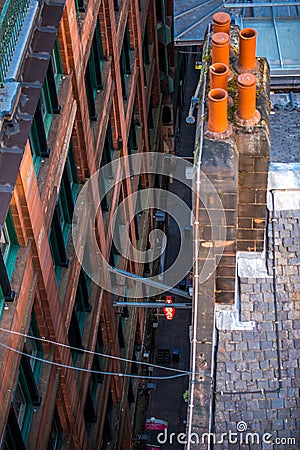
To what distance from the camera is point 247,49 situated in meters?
20.6

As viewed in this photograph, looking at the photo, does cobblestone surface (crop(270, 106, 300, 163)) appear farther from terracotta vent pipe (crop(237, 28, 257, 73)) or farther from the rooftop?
terracotta vent pipe (crop(237, 28, 257, 73))

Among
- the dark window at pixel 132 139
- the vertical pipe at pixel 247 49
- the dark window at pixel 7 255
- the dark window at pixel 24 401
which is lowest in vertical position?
the dark window at pixel 24 401

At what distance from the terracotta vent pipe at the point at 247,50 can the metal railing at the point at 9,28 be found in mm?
5530

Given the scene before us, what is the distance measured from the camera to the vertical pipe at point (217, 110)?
60.9 feet

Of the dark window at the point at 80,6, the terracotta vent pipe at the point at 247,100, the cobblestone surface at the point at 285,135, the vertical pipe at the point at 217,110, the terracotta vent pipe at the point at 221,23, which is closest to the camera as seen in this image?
the vertical pipe at the point at 217,110

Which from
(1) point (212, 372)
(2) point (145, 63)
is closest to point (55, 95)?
(1) point (212, 372)

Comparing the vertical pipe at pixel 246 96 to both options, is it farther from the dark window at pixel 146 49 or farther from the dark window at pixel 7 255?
the dark window at pixel 146 49

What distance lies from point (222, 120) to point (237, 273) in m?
4.24

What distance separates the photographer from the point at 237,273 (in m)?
21.2

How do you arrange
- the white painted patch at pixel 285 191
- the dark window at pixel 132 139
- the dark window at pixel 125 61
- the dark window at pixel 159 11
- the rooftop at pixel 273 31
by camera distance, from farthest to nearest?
1. the dark window at pixel 159 11
2. the dark window at pixel 132 139
3. the dark window at pixel 125 61
4. the rooftop at pixel 273 31
5. the white painted patch at pixel 285 191

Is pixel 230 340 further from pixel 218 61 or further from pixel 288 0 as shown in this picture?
pixel 288 0

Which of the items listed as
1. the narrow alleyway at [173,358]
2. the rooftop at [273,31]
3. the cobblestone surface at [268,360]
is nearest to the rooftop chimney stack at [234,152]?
the cobblestone surface at [268,360]

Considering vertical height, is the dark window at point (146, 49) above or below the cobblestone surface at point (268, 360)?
above

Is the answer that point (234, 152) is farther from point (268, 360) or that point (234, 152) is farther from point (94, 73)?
point (94, 73)
